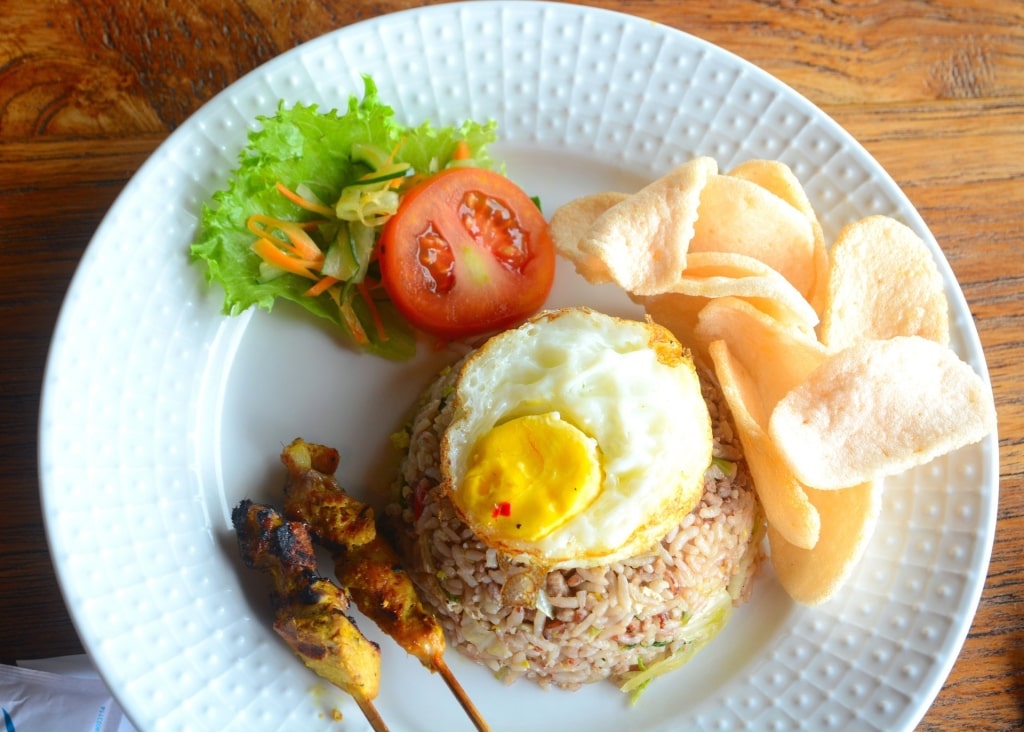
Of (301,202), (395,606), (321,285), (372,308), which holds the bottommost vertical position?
(395,606)

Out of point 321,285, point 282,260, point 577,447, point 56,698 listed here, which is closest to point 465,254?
point 321,285

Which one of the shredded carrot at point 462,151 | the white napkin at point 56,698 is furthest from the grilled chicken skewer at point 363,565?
the shredded carrot at point 462,151

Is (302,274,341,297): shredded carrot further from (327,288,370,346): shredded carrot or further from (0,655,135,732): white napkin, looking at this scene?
(0,655,135,732): white napkin

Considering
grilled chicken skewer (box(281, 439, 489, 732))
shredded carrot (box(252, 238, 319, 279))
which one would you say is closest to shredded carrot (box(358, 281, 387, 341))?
shredded carrot (box(252, 238, 319, 279))

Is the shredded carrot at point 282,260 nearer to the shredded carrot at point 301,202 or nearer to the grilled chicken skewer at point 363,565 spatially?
the shredded carrot at point 301,202

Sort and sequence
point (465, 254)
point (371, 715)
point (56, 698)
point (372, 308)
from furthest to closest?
point (372, 308) < point (465, 254) < point (56, 698) < point (371, 715)

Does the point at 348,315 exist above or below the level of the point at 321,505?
above

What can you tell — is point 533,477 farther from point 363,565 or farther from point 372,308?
point 372,308
